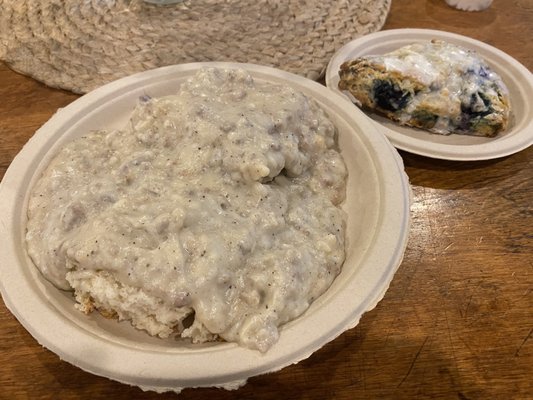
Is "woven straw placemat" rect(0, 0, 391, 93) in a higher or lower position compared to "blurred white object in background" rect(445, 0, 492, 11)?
lower

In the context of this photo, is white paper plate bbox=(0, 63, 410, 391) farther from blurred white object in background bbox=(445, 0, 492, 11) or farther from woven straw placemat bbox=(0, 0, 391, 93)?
blurred white object in background bbox=(445, 0, 492, 11)

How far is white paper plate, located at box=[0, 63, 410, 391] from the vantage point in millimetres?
1118

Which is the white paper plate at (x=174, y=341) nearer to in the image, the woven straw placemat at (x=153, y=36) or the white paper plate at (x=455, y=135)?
the white paper plate at (x=455, y=135)

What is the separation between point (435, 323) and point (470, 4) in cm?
193

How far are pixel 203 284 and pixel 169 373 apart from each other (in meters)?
0.22

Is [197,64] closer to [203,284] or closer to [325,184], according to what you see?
[325,184]

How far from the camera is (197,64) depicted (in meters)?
1.86

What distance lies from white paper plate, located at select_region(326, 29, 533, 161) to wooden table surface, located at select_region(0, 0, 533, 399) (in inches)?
3.6

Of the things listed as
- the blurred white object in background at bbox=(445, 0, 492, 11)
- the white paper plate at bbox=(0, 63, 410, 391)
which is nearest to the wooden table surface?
the white paper plate at bbox=(0, 63, 410, 391)

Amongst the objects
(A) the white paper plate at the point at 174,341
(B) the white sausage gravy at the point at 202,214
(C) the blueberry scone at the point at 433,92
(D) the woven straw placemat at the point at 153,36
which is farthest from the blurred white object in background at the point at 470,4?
(B) the white sausage gravy at the point at 202,214

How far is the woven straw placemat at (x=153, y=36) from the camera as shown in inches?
81.9

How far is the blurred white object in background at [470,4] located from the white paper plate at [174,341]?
4.44 ft

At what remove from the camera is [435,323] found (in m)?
1.46

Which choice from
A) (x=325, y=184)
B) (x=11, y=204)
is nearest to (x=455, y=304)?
(x=325, y=184)
